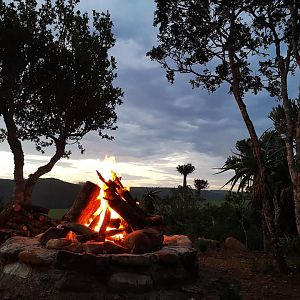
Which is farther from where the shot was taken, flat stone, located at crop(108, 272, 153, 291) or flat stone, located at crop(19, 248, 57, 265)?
flat stone, located at crop(19, 248, 57, 265)

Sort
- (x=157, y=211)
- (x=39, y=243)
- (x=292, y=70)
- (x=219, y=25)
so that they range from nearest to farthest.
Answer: (x=39, y=243) → (x=219, y=25) → (x=292, y=70) → (x=157, y=211)

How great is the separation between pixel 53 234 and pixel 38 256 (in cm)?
128

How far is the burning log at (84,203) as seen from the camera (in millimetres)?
8930

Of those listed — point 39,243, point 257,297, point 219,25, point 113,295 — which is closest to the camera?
point 113,295

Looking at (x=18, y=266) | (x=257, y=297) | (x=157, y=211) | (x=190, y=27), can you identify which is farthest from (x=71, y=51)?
(x=257, y=297)

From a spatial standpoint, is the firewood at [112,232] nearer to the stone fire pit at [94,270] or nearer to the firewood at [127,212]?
the firewood at [127,212]

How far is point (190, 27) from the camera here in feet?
42.2

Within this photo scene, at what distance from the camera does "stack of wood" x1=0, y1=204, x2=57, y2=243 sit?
12250 millimetres

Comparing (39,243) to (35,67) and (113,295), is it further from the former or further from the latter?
(35,67)

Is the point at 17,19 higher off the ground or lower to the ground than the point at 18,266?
higher

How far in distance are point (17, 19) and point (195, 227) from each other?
14.2m

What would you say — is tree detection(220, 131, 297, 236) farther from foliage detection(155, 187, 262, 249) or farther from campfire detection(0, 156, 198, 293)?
campfire detection(0, 156, 198, 293)

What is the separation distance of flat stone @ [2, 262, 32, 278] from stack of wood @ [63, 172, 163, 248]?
1.22 meters

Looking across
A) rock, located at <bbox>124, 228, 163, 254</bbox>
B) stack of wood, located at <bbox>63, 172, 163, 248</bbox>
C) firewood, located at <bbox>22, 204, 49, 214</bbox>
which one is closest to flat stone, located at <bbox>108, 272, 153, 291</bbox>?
rock, located at <bbox>124, 228, 163, 254</bbox>
